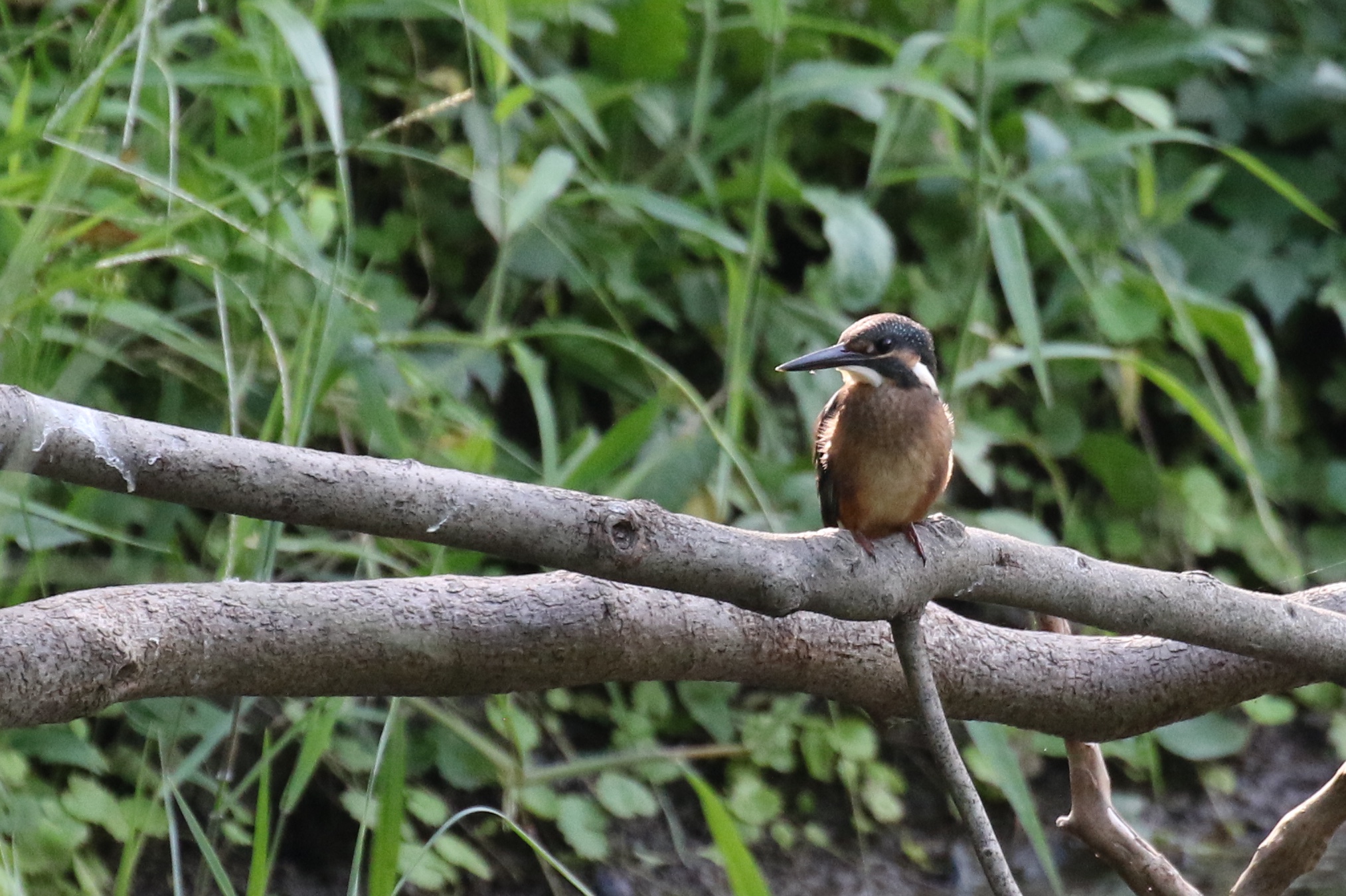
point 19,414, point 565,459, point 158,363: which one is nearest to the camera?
point 19,414

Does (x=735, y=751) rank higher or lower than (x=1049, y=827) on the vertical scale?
higher

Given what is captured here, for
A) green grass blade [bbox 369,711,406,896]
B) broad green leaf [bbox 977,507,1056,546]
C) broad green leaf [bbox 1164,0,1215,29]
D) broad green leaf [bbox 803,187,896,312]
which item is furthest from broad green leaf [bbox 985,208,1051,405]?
green grass blade [bbox 369,711,406,896]

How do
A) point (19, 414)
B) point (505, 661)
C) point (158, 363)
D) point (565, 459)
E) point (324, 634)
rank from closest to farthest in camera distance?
1. point (19, 414)
2. point (324, 634)
3. point (505, 661)
4. point (158, 363)
5. point (565, 459)

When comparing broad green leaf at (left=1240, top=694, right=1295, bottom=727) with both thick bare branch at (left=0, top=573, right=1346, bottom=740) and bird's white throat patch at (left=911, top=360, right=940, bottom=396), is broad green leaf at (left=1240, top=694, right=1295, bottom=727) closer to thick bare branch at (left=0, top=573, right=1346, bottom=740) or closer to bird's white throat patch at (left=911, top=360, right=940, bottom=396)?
thick bare branch at (left=0, top=573, right=1346, bottom=740)

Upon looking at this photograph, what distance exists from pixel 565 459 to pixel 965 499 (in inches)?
56.5

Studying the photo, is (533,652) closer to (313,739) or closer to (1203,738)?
(313,739)

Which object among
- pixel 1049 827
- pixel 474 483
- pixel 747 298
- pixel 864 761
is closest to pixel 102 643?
pixel 474 483

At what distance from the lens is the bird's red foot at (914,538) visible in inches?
67.7

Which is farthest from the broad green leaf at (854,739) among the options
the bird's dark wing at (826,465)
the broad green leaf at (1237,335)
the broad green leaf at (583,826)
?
the broad green leaf at (1237,335)

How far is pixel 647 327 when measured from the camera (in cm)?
399

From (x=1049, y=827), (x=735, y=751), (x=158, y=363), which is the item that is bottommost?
(x=1049, y=827)

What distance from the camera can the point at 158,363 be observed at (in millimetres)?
2928

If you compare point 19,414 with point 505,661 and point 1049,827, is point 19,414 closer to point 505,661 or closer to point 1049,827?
point 505,661

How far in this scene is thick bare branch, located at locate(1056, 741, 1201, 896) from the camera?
2129 millimetres
